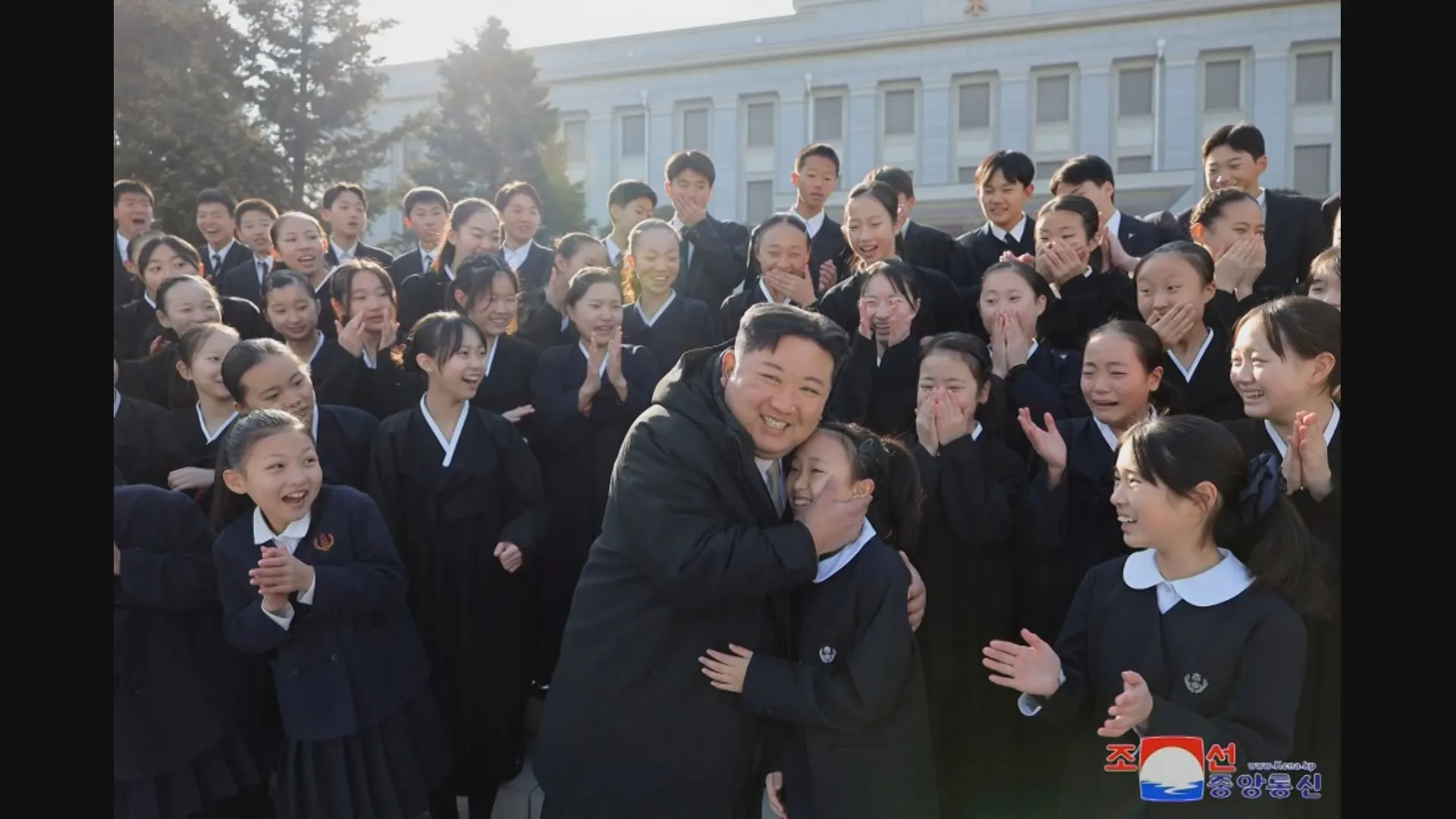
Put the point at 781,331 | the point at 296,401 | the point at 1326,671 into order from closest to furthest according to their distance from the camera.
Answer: the point at 781,331 → the point at 1326,671 → the point at 296,401

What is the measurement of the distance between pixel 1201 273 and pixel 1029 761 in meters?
1.56

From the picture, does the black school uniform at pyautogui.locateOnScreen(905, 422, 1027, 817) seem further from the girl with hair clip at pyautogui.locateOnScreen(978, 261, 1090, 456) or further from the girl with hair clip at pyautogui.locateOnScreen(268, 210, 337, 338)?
the girl with hair clip at pyautogui.locateOnScreen(268, 210, 337, 338)

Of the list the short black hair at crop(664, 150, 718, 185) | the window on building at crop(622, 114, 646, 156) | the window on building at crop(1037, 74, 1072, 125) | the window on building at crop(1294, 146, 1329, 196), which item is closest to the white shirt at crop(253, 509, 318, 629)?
the short black hair at crop(664, 150, 718, 185)

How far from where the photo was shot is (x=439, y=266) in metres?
5.50

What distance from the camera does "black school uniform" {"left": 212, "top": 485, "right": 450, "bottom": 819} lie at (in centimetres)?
296

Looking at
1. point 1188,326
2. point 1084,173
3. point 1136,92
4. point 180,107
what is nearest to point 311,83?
point 180,107

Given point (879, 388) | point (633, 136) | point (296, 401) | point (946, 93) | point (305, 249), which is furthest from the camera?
point (946, 93)

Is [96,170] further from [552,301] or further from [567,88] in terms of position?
[567,88]

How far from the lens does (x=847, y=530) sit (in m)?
2.44

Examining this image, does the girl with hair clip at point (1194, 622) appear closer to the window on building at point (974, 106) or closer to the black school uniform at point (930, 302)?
the black school uniform at point (930, 302)

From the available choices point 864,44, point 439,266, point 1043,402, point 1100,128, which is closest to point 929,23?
point 864,44

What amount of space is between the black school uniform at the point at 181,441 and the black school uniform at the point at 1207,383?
3024 mm

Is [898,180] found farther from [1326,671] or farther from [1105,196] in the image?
[1326,671]

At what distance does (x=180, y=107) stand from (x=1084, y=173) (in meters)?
9.49
